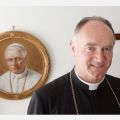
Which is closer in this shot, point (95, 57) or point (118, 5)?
point (95, 57)

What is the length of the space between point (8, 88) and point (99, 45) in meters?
0.50

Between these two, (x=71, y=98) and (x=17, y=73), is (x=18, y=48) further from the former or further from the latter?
(x=71, y=98)

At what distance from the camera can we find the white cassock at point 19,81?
1.33 metres

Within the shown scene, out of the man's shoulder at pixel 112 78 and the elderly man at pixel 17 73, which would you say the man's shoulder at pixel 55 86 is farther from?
the man's shoulder at pixel 112 78

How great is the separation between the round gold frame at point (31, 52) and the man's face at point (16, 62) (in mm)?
30

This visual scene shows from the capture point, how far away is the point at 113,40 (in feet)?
4.24

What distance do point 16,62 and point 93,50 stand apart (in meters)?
0.39

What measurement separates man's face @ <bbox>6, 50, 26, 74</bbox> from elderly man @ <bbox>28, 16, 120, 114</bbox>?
0.15 m

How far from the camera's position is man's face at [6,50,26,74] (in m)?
1.33

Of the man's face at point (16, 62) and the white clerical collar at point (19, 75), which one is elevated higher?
the man's face at point (16, 62)

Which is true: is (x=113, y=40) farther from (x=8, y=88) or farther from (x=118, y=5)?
(x=8, y=88)

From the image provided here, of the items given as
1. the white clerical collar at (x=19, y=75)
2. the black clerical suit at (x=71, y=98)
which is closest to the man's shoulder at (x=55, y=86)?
the black clerical suit at (x=71, y=98)

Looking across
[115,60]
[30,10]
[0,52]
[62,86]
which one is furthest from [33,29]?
[115,60]

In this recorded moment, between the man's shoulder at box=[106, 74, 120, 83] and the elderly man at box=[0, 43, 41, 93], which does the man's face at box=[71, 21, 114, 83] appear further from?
the elderly man at box=[0, 43, 41, 93]
